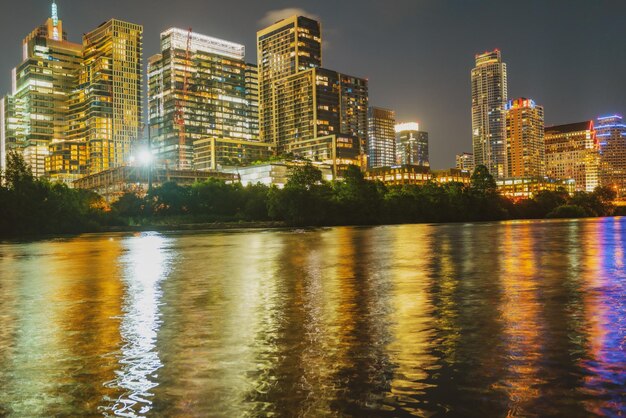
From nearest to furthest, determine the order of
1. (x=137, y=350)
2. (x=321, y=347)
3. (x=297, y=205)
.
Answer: (x=321, y=347)
(x=137, y=350)
(x=297, y=205)

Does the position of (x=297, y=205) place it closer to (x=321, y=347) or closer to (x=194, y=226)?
(x=194, y=226)

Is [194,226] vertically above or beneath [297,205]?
beneath

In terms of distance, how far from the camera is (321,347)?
489 inches

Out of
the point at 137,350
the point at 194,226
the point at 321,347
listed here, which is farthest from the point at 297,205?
the point at 321,347

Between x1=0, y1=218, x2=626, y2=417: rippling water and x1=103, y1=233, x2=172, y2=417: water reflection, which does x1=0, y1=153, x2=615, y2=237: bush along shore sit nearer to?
x1=103, y1=233, x2=172, y2=417: water reflection

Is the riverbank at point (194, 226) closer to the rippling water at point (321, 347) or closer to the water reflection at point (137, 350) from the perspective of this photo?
the rippling water at point (321, 347)

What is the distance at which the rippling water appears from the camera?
880 centimetres

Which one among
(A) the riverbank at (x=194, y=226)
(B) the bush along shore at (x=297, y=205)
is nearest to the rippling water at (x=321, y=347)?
(B) the bush along shore at (x=297, y=205)

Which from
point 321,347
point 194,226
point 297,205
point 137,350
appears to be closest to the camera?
point 321,347

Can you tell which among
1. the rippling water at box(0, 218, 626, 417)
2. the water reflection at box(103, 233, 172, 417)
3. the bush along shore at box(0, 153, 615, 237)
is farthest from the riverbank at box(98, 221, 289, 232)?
the water reflection at box(103, 233, 172, 417)

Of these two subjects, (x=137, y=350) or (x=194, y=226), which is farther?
(x=194, y=226)

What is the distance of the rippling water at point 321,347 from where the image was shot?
8.80 m

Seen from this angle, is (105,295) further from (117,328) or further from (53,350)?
(53,350)

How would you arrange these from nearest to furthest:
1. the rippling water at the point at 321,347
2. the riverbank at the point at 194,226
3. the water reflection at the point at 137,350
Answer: the rippling water at the point at 321,347
the water reflection at the point at 137,350
the riverbank at the point at 194,226
